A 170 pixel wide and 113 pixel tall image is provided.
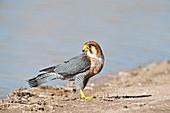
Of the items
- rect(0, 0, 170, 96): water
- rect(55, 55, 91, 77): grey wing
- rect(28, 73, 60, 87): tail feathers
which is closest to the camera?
rect(55, 55, 91, 77): grey wing

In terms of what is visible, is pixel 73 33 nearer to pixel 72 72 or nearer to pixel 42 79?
pixel 42 79

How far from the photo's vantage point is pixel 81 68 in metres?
8.93

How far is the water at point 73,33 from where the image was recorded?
41.5 ft

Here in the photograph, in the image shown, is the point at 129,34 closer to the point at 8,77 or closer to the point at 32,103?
the point at 8,77

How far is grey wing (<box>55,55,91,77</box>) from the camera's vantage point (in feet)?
29.3

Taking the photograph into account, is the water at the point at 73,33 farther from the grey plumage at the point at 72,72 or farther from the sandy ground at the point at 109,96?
the grey plumage at the point at 72,72

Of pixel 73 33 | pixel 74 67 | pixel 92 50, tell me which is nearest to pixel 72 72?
pixel 74 67

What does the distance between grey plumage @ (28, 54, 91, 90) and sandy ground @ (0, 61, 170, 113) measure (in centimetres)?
28

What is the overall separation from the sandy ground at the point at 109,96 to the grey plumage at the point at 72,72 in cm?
28

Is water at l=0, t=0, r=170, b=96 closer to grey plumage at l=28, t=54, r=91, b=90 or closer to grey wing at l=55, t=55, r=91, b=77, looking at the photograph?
grey plumage at l=28, t=54, r=91, b=90

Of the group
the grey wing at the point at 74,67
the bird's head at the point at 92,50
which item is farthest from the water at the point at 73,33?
the bird's head at the point at 92,50

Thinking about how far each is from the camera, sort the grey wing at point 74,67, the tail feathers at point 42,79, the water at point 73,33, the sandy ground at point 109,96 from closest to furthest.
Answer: the sandy ground at point 109,96
the grey wing at point 74,67
the tail feathers at point 42,79
the water at point 73,33

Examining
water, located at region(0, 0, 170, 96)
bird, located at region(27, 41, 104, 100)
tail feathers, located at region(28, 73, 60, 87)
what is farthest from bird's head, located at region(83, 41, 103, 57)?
water, located at region(0, 0, 170, 96)

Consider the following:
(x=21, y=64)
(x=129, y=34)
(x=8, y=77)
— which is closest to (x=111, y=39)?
(x=129, y=34)
